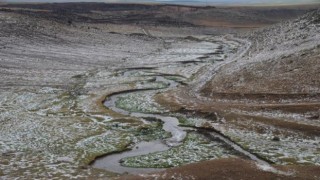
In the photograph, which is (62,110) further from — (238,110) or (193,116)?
(238,110)

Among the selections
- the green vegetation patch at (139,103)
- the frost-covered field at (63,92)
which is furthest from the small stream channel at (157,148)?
the green vegetation patch at (139,103)

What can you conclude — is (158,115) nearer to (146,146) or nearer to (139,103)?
(139,103)

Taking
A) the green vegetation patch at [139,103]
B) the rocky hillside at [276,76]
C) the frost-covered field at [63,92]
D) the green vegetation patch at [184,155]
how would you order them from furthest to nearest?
the rocky hillside at [276,76]
the green vegetation patch at [139,103]
the frost-covered field at [63,92]
the green vegetation patch at [184,155]

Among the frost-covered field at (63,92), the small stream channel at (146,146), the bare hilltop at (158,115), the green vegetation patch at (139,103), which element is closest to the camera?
the bare hilltop at (158,115)

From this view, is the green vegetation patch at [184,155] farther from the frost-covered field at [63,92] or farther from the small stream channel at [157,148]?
the frost-covered field at [63,92]

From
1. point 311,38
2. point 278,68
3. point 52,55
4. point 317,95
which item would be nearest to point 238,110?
point 317,95

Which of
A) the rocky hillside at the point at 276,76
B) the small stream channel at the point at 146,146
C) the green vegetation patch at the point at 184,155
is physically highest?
the rocky hillside at the point at 276,76

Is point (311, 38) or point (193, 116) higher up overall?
point (311, 38)

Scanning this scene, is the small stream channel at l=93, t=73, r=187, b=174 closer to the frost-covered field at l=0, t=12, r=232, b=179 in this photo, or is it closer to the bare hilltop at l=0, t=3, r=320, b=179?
the bare hilltop at l=0, t=3, r=320, b=179

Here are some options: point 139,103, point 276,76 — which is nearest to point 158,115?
point 139,103

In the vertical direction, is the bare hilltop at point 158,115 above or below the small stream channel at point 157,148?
above

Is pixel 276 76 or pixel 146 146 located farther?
pixel 276 76
